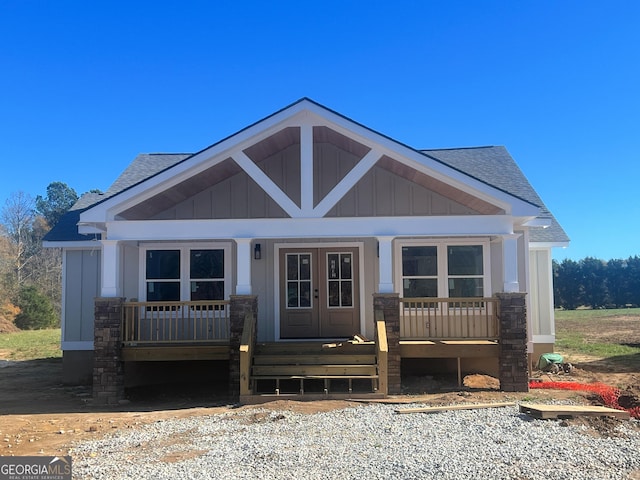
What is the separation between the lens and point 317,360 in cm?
1016

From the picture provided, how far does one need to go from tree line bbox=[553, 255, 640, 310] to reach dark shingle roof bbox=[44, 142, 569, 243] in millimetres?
27989

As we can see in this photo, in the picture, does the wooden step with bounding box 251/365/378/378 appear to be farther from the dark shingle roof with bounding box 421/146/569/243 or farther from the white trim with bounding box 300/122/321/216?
the dark shingle roof with bounding box 421/146/569/243

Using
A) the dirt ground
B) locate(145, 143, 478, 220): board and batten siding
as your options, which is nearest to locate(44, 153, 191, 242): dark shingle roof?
locate(145, 143, 478, 220): board and batten siding

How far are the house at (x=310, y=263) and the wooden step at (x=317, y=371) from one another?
2 cm

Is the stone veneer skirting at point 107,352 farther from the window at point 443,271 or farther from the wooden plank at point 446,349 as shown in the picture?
the window at point 443,271

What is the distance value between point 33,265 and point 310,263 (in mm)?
39456

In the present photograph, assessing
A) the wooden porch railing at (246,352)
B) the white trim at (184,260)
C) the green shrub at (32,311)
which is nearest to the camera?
the wooden porch railing at (246,352)

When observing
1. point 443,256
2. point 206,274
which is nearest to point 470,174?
point 443,256

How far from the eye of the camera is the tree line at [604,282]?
40156mm

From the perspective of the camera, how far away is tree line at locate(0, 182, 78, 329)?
3002 cm

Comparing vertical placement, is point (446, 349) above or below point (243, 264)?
below

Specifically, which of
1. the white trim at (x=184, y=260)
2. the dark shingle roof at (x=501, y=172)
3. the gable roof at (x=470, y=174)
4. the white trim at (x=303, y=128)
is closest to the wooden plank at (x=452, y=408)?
the white trim at (x=303, y=128)

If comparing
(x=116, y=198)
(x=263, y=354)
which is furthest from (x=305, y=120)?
(x=263, y=354)

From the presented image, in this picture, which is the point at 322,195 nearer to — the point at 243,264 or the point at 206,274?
the point at 243,264
